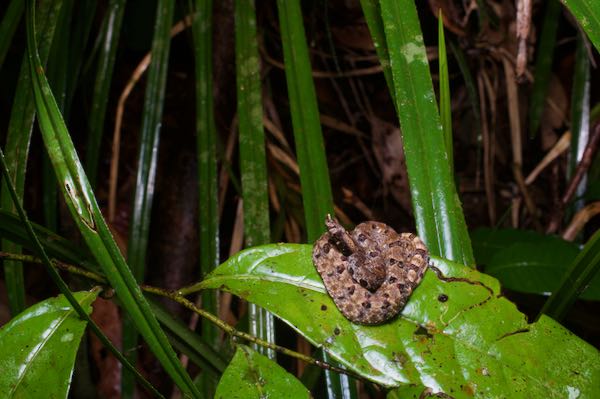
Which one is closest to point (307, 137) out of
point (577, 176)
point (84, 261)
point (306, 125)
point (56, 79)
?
point (306, 125)

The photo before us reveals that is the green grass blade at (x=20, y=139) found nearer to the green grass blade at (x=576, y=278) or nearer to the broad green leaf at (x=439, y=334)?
the broad green leaf at (x=439, y=334)

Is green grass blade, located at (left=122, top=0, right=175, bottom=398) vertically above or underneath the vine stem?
above

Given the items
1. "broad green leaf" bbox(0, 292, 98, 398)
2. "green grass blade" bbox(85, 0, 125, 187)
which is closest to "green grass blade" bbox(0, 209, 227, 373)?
"broad green leaf" bbox(0, 292, 98, 398)

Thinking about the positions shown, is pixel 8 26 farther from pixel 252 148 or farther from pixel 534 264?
pixel 534 264

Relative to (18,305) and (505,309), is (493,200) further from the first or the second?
(18,305)

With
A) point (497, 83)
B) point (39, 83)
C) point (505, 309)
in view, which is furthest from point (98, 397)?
point (497, 83)

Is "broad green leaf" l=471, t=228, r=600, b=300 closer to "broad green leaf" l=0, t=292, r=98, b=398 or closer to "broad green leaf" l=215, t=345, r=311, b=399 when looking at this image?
"broad green leaf" l=215, t=345, r=311, b=399

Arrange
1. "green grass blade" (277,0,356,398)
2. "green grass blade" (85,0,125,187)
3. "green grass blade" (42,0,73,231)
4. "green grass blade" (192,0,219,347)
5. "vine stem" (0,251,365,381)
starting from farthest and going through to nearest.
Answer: "green grass blade" (85,0,125,187) < "green grass blade" (42,0,73,231) < "green grass blade" (192,0,219,347) < "green grass blade" (277,0,356,398) < "vine stem" (0,251,365,381)
